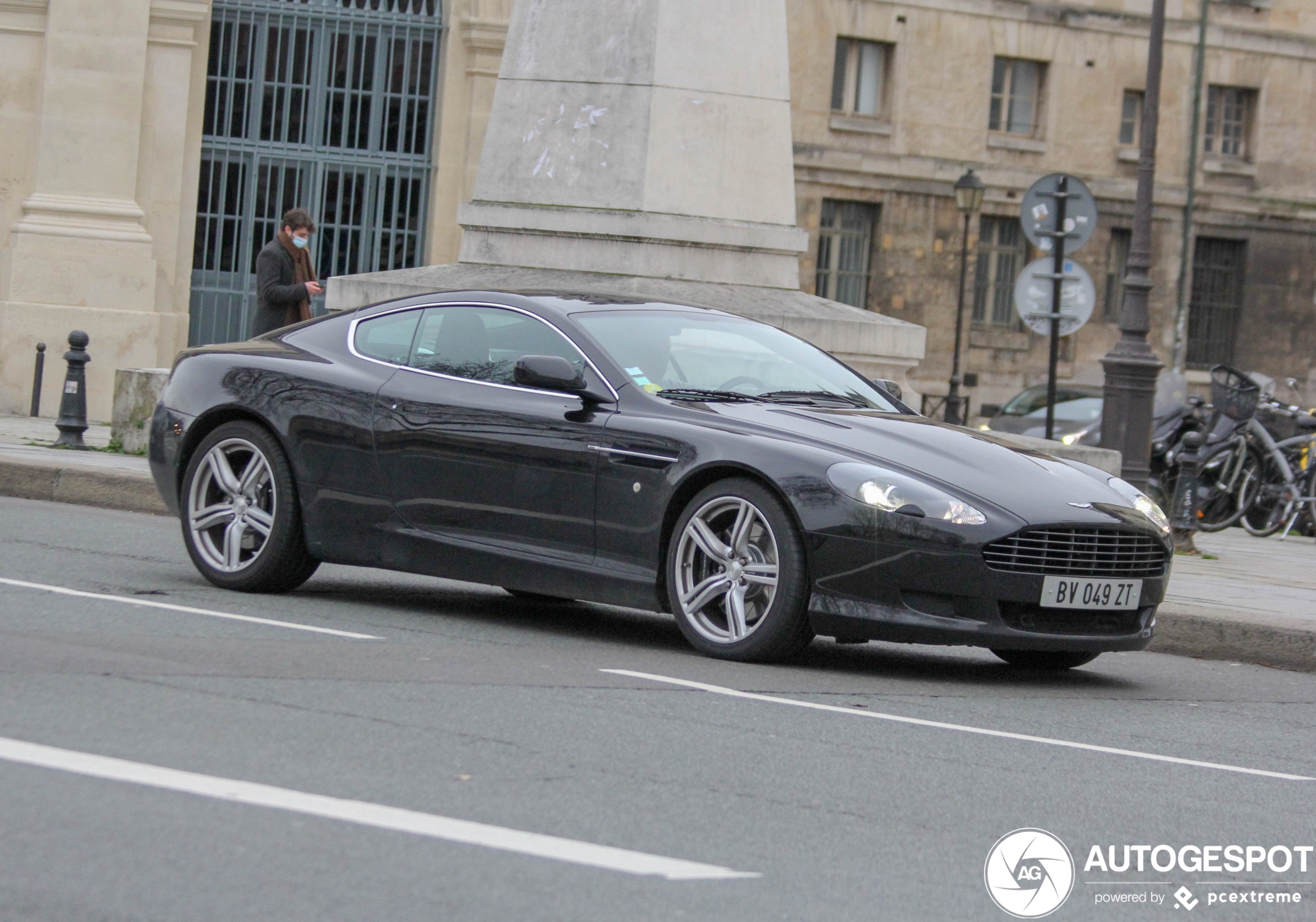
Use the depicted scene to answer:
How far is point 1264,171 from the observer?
148 feet

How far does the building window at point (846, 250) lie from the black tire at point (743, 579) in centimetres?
3405

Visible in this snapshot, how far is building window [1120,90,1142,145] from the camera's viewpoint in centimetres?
4416

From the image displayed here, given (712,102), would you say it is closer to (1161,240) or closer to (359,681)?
(359,681)

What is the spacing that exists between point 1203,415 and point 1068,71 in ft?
82.3

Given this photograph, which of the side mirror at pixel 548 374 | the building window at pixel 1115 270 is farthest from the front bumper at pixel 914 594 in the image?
the building window at pixel 1115 270

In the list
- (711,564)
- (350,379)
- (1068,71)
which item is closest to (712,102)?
(350,379)

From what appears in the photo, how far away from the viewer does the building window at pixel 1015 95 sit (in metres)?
43.2

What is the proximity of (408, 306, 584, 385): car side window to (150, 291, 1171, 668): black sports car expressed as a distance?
11mm

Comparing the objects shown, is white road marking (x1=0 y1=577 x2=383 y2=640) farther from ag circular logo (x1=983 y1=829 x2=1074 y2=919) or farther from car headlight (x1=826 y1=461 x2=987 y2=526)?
ag circular logo (x1=983 y1=829 x2=1074 y2=919)

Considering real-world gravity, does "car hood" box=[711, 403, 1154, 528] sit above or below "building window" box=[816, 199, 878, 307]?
below

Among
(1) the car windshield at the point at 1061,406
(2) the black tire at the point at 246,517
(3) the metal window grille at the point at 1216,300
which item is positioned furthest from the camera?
(3) the metal window grille at the point at 1216,300

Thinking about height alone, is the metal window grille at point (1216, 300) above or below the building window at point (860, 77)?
below

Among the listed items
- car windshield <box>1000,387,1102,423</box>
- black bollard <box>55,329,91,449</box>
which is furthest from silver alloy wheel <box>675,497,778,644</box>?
car windshield <box>1000,387,1102,423</box>

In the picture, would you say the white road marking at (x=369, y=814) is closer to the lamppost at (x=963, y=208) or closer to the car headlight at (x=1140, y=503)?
the car headlight at (x=1140, y=503)
